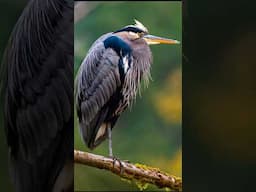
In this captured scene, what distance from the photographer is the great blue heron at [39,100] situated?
3.37 metres

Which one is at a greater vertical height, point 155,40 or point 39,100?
point 155,40

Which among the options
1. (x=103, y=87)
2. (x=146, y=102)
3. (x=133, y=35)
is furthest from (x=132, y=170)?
(x=133, y=35)

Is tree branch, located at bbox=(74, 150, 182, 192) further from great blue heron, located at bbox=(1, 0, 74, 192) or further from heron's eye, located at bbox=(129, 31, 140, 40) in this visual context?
heron's eye, located at bbox=(129, 31, 140, 40)

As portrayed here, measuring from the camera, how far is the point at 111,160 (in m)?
3.38

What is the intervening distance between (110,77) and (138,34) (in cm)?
33

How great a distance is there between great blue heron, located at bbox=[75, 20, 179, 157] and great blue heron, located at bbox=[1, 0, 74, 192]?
0.11m

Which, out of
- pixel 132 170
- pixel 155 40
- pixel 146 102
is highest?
pixel 155 40

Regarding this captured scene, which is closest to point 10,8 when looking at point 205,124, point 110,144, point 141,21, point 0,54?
point 0,54

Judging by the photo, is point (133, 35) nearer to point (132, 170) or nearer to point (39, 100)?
point (39, 100)

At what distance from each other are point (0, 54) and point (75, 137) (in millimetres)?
734

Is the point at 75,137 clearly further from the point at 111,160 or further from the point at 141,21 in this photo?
the point at 141,21

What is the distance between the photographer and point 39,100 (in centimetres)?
341

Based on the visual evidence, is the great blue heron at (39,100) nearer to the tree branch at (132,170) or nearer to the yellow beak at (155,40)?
the tree branch at (132,170)

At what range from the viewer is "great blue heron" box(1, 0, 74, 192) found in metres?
3.37
